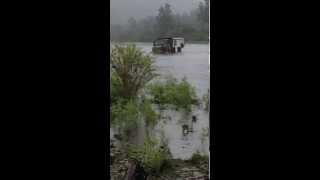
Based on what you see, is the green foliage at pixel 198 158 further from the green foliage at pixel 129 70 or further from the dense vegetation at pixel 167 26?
the dense vegetation at pixel 167 26

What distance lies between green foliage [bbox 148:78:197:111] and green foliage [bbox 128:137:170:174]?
19 cm

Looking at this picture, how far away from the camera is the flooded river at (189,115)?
1.77m

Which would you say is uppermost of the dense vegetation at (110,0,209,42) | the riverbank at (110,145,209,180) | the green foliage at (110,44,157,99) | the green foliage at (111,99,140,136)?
the dense vegetation at (110,0,209,42)

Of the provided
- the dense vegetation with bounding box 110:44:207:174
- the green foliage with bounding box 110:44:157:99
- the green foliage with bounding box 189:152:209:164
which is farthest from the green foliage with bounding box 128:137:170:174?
the green foliage with bounding box 110:44:157:99

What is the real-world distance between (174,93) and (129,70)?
0.23 m

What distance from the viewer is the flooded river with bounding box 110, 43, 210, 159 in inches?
69.6

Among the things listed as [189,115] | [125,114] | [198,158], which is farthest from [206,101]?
[125,114]

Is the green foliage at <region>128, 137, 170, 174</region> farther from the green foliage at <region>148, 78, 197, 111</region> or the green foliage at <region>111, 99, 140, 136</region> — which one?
the green foliage at <region>148, 78, 197, 111</region>

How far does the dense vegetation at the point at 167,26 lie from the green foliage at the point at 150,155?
18.9 inches

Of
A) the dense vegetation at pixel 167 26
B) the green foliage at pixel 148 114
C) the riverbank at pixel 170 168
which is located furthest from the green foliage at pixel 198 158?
the dense vegetation at pixel 167 26
